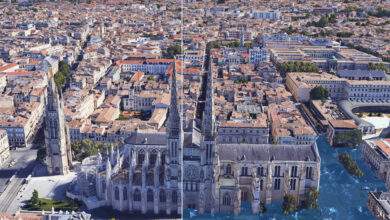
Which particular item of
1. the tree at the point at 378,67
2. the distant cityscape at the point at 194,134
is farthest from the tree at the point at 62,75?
the tree at the point at 378,67

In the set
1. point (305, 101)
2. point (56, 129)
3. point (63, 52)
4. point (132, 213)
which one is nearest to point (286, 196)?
point (132, 213)

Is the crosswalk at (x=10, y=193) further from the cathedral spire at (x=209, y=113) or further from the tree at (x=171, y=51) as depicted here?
the tree at (x=171, y=51)

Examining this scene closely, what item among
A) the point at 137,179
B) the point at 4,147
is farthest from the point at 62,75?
the point at 137,179

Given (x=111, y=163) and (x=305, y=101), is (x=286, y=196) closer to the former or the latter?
(x=111, y=163)

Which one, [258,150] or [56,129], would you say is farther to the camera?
[56,129]

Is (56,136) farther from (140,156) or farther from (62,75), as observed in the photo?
(62,75)
